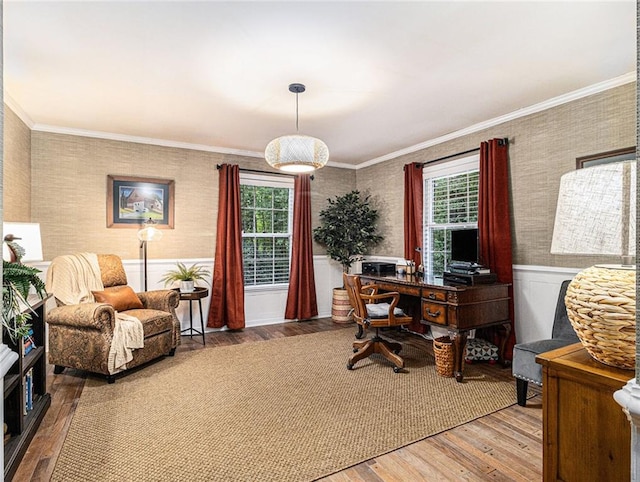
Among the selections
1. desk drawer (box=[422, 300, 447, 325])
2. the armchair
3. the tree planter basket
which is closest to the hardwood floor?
desk drawer (box=[422, 300, 447, 325])

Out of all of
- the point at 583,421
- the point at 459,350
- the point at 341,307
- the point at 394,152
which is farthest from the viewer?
the point at 341,307

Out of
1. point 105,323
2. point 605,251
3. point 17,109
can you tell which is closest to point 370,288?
point 105,323

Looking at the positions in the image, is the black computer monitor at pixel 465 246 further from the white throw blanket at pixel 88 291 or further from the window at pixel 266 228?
the white throw blanket at pixel 88 291

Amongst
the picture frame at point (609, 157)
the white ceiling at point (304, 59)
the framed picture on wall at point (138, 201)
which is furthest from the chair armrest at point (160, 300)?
the picture frame at point (609, 157)

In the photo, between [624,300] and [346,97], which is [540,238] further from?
[624,300]

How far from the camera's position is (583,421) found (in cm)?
113

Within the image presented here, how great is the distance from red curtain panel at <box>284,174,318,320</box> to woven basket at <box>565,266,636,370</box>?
4.24 meters

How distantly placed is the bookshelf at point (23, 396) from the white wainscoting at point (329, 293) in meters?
1.67

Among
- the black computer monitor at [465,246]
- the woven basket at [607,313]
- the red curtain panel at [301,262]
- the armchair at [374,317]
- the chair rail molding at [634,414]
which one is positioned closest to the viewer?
the chair rail molding at [634,414]

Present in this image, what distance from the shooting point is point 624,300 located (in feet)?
3.28

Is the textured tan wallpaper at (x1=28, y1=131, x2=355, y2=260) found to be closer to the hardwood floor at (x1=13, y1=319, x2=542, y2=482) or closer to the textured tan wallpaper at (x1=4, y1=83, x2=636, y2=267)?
the textured tan wallpaper at (x1=4, y1=83, x2=636, y2=267)

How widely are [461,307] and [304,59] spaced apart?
91.8 inches

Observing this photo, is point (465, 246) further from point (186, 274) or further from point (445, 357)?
point (186, 274)

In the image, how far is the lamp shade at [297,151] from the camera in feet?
9.80
